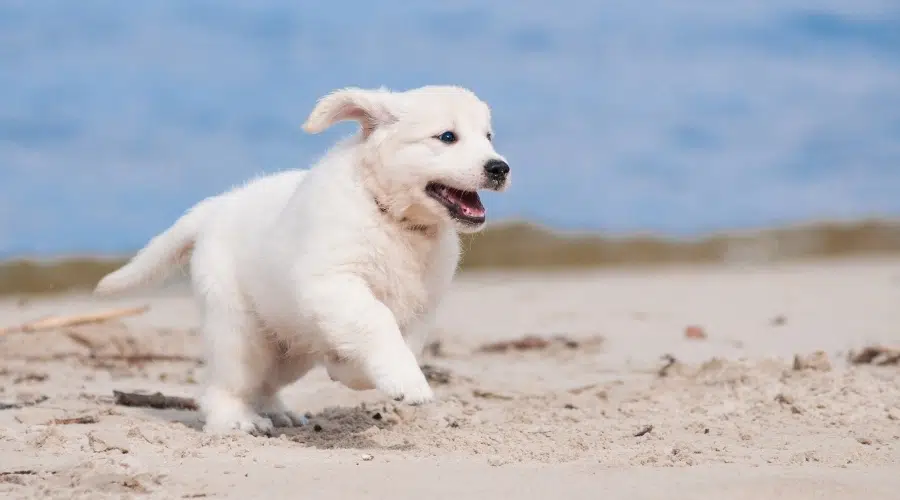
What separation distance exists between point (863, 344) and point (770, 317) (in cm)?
211

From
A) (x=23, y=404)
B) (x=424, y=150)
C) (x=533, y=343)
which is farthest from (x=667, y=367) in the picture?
(x=23, y=404)

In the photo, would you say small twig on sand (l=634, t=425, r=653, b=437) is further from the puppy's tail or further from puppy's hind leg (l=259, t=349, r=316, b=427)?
the puppy's tail

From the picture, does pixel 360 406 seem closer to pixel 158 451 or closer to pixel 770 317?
pixel 158 451

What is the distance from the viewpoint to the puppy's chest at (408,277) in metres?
5.97

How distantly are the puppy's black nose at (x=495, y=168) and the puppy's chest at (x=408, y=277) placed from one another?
0.50 metres

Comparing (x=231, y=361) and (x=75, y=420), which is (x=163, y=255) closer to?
(x=231, y=361)

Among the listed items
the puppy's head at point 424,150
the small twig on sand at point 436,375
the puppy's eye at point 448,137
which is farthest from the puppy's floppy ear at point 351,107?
the small twig on sand at point 436,375

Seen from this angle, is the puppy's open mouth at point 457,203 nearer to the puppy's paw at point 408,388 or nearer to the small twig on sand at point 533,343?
the puppy's paw at point 408,388

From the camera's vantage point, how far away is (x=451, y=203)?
6.04 metres

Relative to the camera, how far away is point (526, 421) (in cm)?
665

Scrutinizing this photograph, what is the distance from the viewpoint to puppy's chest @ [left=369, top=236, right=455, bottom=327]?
235 inches

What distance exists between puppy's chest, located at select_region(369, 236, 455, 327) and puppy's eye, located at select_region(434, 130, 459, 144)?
0.52 meters

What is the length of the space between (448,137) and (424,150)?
0.15 m

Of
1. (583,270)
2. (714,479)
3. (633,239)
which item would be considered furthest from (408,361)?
(633,239)
